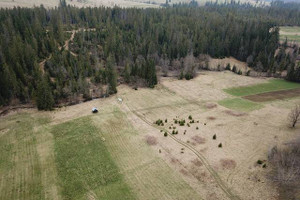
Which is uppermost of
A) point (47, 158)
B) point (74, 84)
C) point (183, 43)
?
point (183, 43)

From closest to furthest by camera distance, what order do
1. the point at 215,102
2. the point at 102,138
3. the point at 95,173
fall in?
the point at 95,173 < the point at 102,138 < the point at 215,102

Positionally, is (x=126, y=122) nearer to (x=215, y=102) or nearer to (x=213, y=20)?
(x=215, y=102)

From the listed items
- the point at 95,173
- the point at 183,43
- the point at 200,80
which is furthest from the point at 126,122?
the point at 183,43

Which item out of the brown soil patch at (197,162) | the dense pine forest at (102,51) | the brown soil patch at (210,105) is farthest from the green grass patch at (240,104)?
the brown soil patch at (197,162)

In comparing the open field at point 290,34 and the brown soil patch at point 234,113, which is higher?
the open field at point 290,34

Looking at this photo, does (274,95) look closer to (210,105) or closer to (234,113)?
(234,113)

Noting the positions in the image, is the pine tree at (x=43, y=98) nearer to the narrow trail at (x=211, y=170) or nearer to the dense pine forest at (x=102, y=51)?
the dense pine forest at (x=102, y=51)
